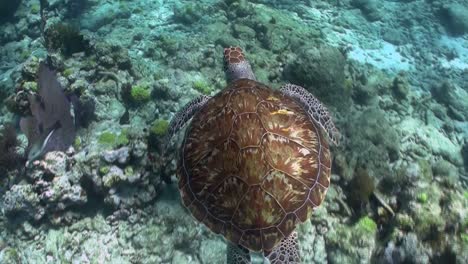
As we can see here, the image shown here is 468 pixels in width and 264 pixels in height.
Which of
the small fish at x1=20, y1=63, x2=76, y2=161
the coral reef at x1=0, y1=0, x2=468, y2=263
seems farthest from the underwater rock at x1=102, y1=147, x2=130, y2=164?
the small fish at x1=20, y1=63, x2=76, y2=161

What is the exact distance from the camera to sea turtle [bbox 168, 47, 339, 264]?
3.59 m

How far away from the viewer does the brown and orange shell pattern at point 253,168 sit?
141 inches

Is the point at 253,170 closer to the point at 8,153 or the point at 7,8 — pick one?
the point at 8,153

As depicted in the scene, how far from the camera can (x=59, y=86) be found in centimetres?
534

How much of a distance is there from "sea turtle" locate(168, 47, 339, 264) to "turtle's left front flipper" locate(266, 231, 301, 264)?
1 cm

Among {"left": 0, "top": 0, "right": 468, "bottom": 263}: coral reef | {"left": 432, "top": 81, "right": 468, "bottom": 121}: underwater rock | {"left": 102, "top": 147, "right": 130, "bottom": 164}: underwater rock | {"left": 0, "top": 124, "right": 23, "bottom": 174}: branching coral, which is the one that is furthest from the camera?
{"left": 432, "top": 81, "right": 468, "bottom": 121}: underwater rock

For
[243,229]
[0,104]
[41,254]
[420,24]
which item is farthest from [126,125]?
[420,24]

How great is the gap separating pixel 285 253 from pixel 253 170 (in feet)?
3.45

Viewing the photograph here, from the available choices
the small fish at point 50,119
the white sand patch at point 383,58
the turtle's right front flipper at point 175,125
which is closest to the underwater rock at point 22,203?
the small fish at point 50,119

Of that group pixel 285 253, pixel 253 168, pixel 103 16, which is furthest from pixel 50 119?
pixel 103 16

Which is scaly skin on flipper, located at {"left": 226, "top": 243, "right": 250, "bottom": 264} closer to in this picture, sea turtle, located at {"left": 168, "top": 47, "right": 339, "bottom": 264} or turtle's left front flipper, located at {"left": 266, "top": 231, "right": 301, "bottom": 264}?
sea turtle, located at {"left": 168, "top": 47, "right": 339, "bottom": 264}

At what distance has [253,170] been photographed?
360cm

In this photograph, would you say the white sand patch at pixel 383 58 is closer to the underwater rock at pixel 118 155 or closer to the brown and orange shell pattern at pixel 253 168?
the brown and orange shell pattern at pixel 253 168

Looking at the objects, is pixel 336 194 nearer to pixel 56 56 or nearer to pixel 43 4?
pixel 56 56
